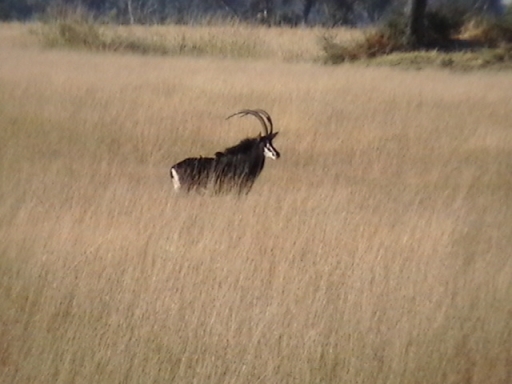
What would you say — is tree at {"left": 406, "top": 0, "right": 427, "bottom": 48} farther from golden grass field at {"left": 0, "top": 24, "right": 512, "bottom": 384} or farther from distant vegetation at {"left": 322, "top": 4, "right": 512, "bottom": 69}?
golden grass field at {"left": 0, "top": 24, "right": 512, "bottom": 384}

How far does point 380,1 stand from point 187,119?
1137 inches

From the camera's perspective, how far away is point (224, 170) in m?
7.48

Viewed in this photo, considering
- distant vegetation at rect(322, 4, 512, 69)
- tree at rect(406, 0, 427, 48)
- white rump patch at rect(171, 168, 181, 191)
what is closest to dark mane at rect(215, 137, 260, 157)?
white rump patch at rect(171, 168, 181, 191)

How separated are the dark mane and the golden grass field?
430 mm

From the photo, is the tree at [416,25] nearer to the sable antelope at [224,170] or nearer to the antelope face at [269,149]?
the antelope face at [269,149]

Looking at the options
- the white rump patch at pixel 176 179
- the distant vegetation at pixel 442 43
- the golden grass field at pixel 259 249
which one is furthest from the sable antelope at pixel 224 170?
the distant vegetation at pixel 442 43

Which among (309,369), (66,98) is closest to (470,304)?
(309,369)

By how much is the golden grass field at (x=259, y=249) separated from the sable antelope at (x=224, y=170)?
181 millimetres

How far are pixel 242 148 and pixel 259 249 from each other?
6.02 ft

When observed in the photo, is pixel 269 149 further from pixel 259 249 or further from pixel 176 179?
pixel 259 249

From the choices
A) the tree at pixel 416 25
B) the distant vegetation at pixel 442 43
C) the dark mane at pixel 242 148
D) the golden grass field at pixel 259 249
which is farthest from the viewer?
the tree at pixel 416 25

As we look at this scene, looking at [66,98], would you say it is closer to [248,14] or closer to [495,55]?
[495,55]

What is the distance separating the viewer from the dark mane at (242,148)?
297 inches

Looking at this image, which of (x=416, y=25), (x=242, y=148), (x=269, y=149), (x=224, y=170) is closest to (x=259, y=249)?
(x=224, y=170)
